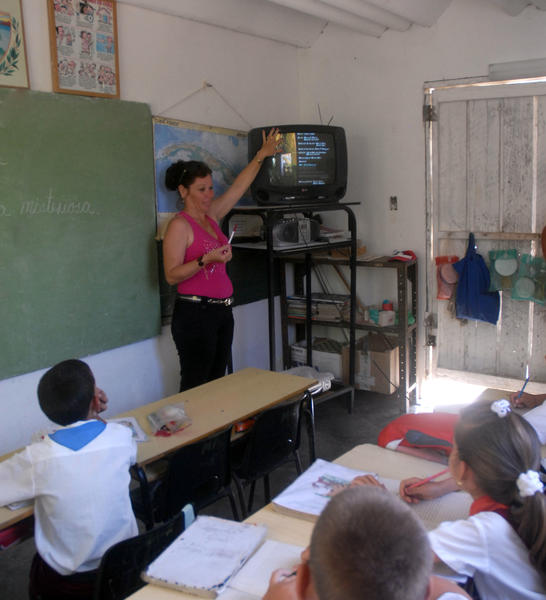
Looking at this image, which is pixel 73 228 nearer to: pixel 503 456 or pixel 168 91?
pixel 168 91

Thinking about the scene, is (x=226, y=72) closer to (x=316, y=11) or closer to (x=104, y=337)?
(x=316, y=11)

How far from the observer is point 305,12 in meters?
3.78

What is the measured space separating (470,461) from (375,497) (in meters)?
0.59

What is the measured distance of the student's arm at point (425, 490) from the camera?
5.44 ft

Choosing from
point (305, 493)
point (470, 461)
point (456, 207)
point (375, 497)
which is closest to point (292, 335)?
point (456, 207)

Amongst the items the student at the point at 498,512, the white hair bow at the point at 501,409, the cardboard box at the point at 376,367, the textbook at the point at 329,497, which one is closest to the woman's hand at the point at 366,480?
the textbook at the point at 329,497

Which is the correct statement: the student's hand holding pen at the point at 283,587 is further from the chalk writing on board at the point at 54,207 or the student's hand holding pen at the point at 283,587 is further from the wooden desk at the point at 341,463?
the chalk writing on board at the point at 54,207

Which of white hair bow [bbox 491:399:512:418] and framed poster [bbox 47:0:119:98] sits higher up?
framed poster [bbox 47:0:119:98]

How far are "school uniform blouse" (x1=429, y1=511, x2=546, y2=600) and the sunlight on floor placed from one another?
10.1ft

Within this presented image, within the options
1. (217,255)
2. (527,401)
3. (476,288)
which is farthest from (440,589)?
(476,288)

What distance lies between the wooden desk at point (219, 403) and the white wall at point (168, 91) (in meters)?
0.80

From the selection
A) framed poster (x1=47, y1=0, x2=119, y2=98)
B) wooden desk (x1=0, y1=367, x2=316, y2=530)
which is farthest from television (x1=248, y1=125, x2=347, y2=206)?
wooden desk (x1=0, y1=367, x2=316, y2=530)

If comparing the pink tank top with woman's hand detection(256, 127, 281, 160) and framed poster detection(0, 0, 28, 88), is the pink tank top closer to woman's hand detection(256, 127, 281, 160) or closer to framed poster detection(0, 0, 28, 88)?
woman's hand detection(256, 127, 281, 160)

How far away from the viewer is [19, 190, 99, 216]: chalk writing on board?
2844mm
